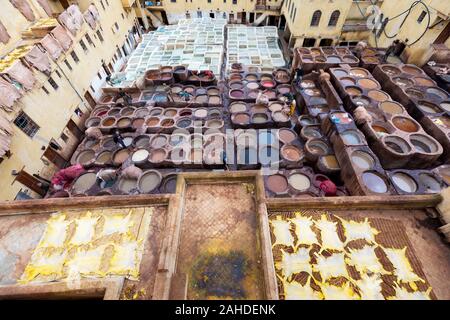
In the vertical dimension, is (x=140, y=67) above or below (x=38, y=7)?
above

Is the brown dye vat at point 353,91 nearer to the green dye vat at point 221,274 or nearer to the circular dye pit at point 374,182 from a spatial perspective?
the circular dye pit at point 374,182

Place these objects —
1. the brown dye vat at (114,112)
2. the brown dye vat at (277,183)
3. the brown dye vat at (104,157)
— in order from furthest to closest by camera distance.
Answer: the brown dye vat at (114,112) < the brown dye vat at (104,157) < the brown dye vat at (277,183)

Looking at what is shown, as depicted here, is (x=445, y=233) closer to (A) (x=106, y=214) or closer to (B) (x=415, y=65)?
(A) (x=106, y=214)

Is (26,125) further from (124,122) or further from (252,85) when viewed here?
(252,85)

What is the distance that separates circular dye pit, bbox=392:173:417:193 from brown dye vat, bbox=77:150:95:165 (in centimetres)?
2093

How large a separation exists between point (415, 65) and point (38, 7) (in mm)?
35352

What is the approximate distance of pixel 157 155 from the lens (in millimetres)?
15734

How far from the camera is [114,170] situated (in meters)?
14.8

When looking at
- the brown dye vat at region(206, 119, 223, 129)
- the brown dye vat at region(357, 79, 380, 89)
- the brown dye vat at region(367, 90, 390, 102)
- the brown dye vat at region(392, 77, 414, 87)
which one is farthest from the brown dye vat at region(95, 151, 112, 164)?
the brown dye vat at region(392, 77, 414, 87)

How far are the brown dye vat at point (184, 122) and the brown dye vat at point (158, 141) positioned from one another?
1.92m

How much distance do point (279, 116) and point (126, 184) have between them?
42.9ft

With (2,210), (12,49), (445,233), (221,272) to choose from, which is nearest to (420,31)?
(445,233)

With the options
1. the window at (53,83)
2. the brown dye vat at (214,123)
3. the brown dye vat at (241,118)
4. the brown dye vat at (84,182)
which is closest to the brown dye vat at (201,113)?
the brown dye vat at (214,123)

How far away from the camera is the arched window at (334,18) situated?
2576 centimetres
